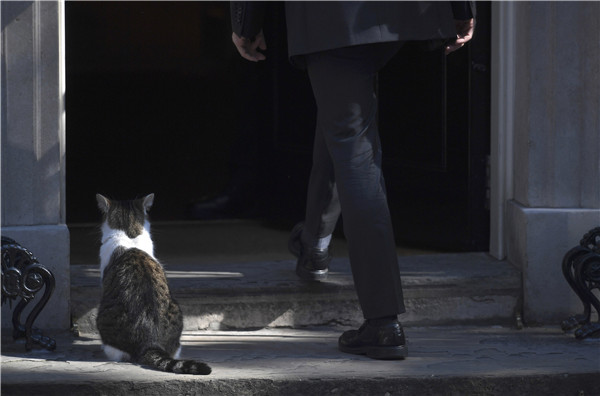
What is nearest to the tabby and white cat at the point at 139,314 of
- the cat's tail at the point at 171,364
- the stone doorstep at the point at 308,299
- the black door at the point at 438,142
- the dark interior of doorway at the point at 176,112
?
the cat's tail at the point at 171,364

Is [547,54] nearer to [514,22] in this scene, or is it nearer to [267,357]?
[514,22]

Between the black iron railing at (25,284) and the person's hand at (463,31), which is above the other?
the person's hand at (463,31)

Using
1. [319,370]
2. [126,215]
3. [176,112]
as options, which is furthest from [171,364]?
[176,112]

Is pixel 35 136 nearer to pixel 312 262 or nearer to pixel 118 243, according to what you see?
pixel 118 243

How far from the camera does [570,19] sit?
455cm

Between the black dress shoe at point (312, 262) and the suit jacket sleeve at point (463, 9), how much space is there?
129 cm

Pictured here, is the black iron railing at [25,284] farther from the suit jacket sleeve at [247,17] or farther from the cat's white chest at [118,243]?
the suit jacket sleeve at [247,17]

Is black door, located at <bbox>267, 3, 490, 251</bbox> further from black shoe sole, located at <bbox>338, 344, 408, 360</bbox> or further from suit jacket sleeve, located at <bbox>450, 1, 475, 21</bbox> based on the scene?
black shoe sole, located at <bbox>338, 344, 408, 360</bbox>

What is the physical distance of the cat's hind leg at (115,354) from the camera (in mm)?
3885

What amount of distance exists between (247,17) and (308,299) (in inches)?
54.5

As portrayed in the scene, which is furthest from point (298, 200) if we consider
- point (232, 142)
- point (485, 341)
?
point (485, 341)

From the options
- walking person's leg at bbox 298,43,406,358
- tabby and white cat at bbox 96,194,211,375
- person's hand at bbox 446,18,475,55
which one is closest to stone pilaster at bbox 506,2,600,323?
person's hand at bbox 446,18,475,55

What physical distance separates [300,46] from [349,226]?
673 millimetres

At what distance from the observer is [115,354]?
3.91 m
